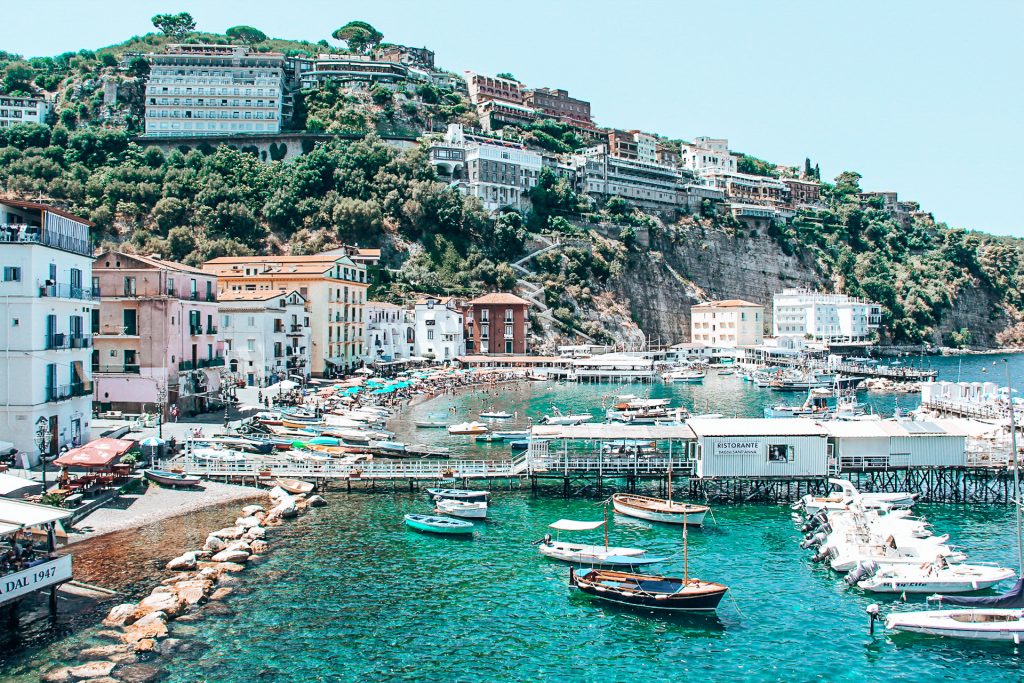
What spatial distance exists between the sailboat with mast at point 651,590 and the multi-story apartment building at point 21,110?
132787mm

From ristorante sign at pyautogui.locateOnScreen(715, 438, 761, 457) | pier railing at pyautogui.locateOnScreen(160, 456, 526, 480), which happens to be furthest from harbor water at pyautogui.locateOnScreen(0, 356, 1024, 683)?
pier railing at pyautogui.locateOnScreen(160, 456, 526, 480)

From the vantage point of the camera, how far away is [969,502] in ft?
131

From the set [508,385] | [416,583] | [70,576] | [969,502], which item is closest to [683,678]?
[416,583]

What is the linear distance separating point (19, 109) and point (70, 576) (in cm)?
12924

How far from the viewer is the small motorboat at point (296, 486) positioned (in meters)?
38.6

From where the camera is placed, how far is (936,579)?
91.1 feet

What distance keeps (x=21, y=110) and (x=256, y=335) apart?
89.7 metres

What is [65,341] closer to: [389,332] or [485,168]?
[389,332]

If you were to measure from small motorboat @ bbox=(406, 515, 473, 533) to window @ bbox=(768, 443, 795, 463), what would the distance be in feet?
50.1

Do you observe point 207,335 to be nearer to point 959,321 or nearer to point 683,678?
point 683,678

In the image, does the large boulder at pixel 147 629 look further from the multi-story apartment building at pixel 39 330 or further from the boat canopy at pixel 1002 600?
the boat canopy at pixel 1002 600

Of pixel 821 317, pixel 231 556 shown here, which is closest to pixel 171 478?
pixel 231 556

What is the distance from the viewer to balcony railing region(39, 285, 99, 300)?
3547 centimetres

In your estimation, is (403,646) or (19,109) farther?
(19,109)
